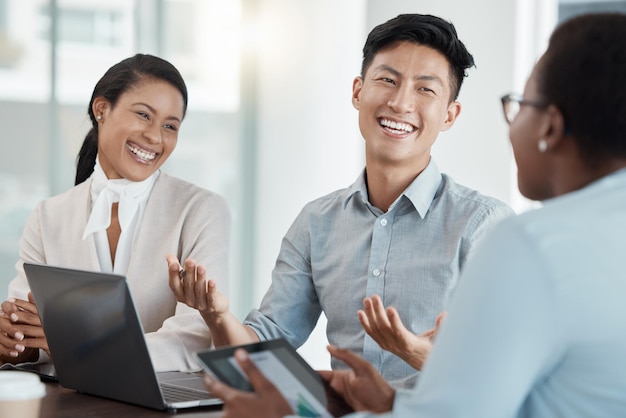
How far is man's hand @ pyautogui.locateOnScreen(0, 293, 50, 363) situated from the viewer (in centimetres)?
212

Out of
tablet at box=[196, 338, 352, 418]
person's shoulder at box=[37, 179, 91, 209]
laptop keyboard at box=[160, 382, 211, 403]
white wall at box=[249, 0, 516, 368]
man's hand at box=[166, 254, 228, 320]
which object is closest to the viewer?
tablet at box=[196, 338, 352, 418]

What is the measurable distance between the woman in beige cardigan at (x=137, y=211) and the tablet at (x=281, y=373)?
853mm

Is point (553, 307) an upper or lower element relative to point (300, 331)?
upper

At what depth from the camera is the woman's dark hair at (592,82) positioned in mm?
1183

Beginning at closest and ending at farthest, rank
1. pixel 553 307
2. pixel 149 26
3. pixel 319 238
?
pixel 553 307 → pixel 319 238 → pixel 149 26

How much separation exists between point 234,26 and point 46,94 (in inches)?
53.3

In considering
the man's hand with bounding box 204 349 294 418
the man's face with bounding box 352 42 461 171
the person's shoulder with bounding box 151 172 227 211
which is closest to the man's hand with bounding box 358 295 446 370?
the man's hand with bounding box 204 349 294 418

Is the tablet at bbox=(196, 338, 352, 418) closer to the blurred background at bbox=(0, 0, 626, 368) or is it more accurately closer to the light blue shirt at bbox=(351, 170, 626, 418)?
the light blue shirt at bbox=(351, 170, 626, 418)

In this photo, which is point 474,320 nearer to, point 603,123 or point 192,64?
point 603,123

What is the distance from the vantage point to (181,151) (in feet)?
16.2

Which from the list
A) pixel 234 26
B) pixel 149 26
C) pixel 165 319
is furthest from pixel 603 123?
pixel 234 26

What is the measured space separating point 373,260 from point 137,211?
0.74 m

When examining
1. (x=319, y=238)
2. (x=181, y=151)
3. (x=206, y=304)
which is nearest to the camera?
(x=206, y=304)

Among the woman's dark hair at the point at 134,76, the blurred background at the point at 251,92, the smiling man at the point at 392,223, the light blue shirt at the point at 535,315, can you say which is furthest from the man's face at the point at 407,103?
the blurred background at the point at 251,92
